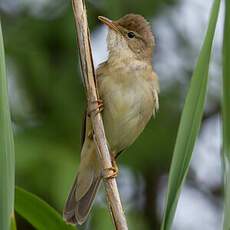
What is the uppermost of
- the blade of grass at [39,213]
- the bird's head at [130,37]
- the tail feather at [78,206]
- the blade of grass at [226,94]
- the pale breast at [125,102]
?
the bird's head at [130,37]

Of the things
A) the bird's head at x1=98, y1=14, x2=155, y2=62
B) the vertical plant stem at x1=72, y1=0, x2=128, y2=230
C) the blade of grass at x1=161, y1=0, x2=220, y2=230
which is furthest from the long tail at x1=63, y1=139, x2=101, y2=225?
the blade of grass at x1=161, y1=0, x2=220, y2=230

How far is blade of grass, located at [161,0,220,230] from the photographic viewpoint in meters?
1.84

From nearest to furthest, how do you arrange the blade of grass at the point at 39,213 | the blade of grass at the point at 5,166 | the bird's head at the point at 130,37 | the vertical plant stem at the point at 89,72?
the blade of grass at the point at 5,166 < the blade of grass at the point at 39,213 < the vertical plant stem at the point at 89,72 < the bird's head at the point at 130,37

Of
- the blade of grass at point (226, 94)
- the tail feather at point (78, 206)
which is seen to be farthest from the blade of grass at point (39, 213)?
the tail feather at point (78, 206)

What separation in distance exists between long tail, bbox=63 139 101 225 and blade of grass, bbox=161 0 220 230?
57.1 inches

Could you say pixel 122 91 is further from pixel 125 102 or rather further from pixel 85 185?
pixel 85 185

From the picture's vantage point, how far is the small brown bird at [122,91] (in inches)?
129

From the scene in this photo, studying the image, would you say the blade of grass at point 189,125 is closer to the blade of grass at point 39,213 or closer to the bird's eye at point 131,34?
the blade of grass at point 39,213

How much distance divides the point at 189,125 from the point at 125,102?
146 centimetres

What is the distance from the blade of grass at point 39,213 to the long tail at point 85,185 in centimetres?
119

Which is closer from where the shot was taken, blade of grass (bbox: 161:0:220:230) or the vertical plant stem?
blade of grass (bbox: 161:0:220:230)

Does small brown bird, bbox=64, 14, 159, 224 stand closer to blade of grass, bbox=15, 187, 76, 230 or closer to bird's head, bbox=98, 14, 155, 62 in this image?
bird's head, bbox=98, 14, 155, 62

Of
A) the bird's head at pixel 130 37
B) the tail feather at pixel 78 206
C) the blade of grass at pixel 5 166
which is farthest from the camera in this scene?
the bird's head at pixel 130 37

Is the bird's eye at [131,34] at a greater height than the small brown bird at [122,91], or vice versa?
the bird's eye at [131,34]
